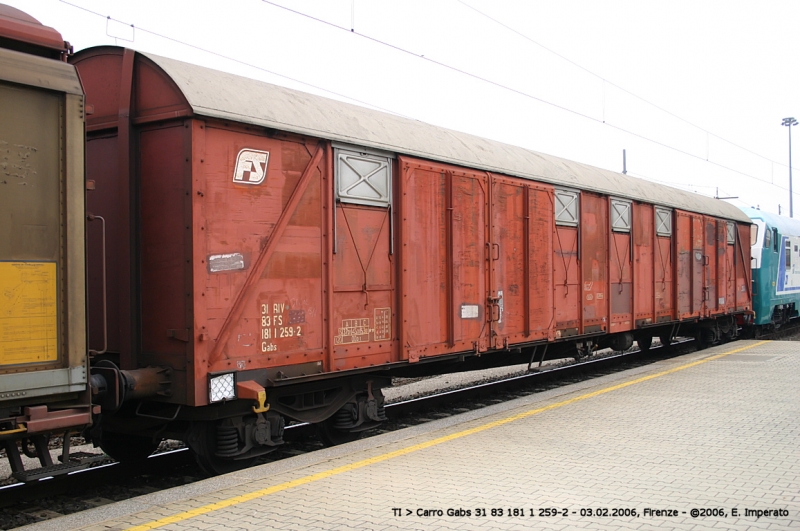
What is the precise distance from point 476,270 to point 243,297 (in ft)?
12.5

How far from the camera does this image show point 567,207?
11281 millimetres

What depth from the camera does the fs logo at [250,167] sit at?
241 inches

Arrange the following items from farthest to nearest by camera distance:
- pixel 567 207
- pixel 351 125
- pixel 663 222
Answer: pixel 663 222 → pixel 567 207 → pixel 351 125

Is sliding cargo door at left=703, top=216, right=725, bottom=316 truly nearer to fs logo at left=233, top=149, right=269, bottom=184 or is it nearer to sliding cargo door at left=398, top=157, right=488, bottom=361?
sliding cargo door at left=398, top=157, right=488, bottom=361

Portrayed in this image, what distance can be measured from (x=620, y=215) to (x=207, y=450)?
9300mm

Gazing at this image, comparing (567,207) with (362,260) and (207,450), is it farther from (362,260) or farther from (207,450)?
(207,450)

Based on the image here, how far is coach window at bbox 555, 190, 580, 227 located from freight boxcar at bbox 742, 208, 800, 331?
466 inches

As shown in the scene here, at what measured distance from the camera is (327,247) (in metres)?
6.95

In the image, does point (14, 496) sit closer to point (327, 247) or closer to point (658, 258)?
point (327, 247)

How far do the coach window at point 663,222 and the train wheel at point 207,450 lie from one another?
1097 cm

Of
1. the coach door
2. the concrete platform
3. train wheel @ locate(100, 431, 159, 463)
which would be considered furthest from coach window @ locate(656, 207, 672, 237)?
train wheel @ locate(100, 431, 159, 463)

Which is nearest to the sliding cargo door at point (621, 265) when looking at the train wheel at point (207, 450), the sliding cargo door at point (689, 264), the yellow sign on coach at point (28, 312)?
the sliding cargo door at point (689, 264)

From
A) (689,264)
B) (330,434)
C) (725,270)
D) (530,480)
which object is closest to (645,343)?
(689,264)

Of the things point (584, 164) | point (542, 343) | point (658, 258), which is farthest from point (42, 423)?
point (658, 258)
